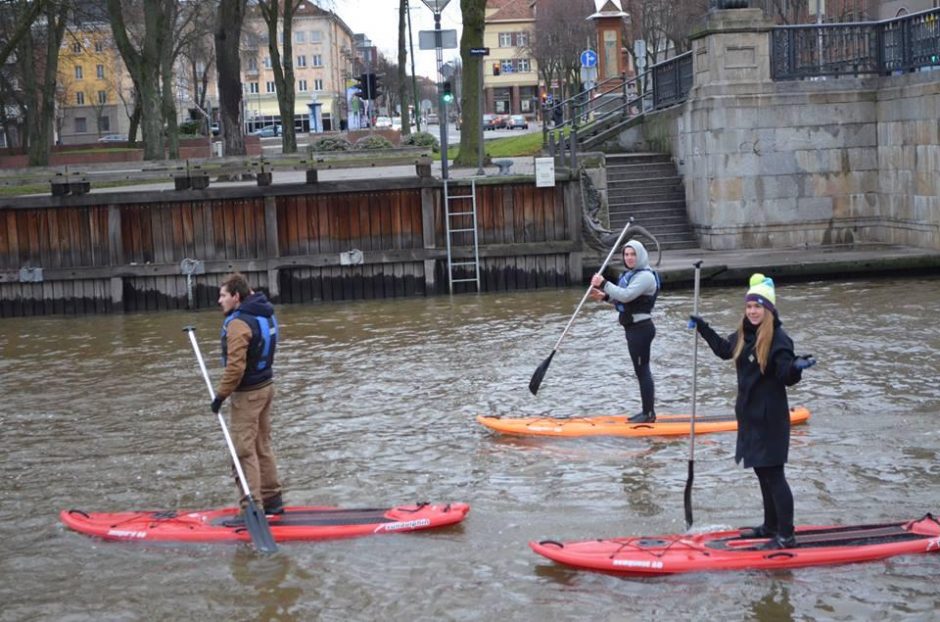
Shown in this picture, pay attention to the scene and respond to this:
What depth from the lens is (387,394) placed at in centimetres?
1488

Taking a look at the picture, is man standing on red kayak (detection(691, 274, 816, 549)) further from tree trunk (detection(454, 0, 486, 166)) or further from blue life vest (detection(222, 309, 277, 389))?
tree trunk (detection(454, 0, 486, 166))

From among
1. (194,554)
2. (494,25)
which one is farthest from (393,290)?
(494,25)

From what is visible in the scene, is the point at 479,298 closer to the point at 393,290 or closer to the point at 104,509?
the point at 393,290

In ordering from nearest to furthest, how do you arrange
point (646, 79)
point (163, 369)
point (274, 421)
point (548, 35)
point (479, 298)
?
point (274, 421), point (163, 369), point (479, 298), point (646, 79), point (548, 35)

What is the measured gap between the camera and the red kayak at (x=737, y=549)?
27.9ft

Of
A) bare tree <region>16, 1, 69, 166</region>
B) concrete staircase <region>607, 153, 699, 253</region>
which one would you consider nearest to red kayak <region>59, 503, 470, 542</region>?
concrete staircase <region>607, 153, 699, 253</region>

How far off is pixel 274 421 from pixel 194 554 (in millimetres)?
4190

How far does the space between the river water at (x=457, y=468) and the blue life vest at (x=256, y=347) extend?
121 centimetres

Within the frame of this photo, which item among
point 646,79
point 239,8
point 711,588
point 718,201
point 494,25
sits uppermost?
point 494,25

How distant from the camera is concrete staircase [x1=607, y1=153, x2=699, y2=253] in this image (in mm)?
25312

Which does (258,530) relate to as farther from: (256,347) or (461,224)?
(461,224)

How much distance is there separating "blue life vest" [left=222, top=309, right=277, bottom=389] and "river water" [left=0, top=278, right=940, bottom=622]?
3.98 feet

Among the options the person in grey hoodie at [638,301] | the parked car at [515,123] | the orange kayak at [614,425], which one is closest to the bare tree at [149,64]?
the orange kayak at [614,425]

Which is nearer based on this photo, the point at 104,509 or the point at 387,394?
the point at 104,509
